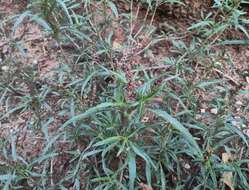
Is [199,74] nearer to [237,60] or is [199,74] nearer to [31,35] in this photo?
[237,60]

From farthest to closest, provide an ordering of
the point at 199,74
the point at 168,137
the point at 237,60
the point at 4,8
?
the point at 4,8 → the point at 237,60 → the point at 199,74 → the point at 168,137

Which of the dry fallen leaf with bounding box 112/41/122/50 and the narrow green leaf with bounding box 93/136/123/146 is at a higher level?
the narrow green leaf with bounding box 93/136/123/146

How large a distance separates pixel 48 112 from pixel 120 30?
2.30ft

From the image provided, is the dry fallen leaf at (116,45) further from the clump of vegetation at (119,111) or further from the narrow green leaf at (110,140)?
the narrow green leaf at (110,140)

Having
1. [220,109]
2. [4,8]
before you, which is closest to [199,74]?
[220,109]

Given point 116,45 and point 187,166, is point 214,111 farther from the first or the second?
point 116,45

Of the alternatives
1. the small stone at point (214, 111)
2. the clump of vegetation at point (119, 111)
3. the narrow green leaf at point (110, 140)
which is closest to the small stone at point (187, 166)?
the clump of vegetation at point (119, 111)

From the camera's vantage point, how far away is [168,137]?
204 centimetres

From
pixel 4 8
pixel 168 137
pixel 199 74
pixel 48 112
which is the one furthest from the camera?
pixel 4 8

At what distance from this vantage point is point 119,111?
1.91m

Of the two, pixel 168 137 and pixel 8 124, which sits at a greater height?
pixel 168 137

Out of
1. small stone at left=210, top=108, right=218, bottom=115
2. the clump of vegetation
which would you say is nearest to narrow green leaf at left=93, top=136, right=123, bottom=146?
the clump of vegetation

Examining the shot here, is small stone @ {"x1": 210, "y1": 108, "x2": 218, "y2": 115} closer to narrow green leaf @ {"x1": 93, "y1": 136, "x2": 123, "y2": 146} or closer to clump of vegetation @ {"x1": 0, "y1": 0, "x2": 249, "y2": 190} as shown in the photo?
clump of vegetation @ {"x1": 0, "y1": 0, "x2": 249, "y2": 190}

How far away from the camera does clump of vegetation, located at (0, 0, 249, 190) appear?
200cm
